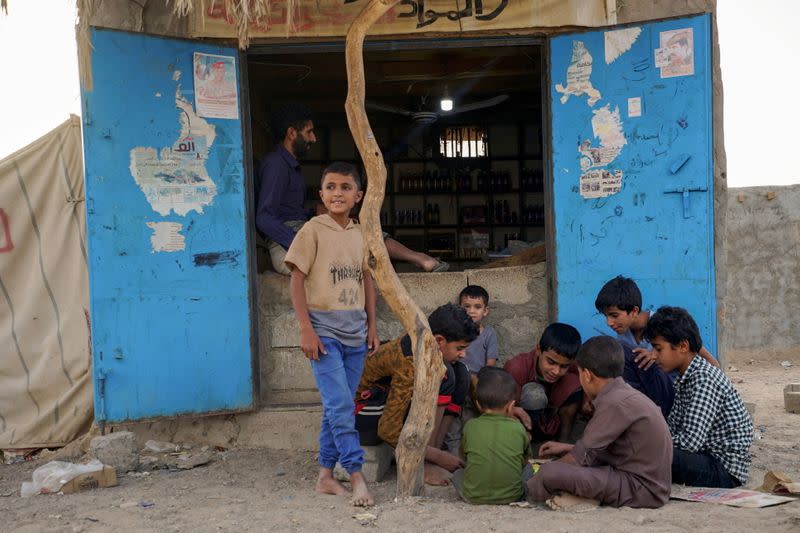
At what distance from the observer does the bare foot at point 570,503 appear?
336 centimetres

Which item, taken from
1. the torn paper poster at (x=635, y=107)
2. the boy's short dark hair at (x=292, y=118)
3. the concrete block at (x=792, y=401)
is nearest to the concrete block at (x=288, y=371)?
the boy's short dark hair at (x=292, y=118)

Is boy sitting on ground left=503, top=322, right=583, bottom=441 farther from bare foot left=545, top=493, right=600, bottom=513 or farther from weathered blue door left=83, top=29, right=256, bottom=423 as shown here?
weathered blue door left=83, top=29, right=256, bottom=423

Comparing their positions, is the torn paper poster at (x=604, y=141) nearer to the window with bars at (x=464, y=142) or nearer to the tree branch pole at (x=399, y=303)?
the tree branch pole at (x=399, y=303)

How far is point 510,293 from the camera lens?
5156 mm

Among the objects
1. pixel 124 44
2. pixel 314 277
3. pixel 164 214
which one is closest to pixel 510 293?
pixel 314 277

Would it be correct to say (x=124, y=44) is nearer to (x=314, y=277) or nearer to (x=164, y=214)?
(x=164, y=214)

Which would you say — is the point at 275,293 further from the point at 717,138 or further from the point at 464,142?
the point at 464,142

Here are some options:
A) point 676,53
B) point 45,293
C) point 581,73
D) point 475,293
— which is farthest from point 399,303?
point 45,293

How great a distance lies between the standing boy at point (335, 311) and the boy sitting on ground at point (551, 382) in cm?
102

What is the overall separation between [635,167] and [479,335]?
1377mm

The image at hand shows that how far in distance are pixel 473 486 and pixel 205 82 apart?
284 cm

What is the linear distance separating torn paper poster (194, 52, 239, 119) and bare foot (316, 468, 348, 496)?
224 cm

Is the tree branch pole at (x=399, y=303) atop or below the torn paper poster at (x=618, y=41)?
below

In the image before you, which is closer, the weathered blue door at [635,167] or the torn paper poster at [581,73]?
the weathered blue door at [635,167]
